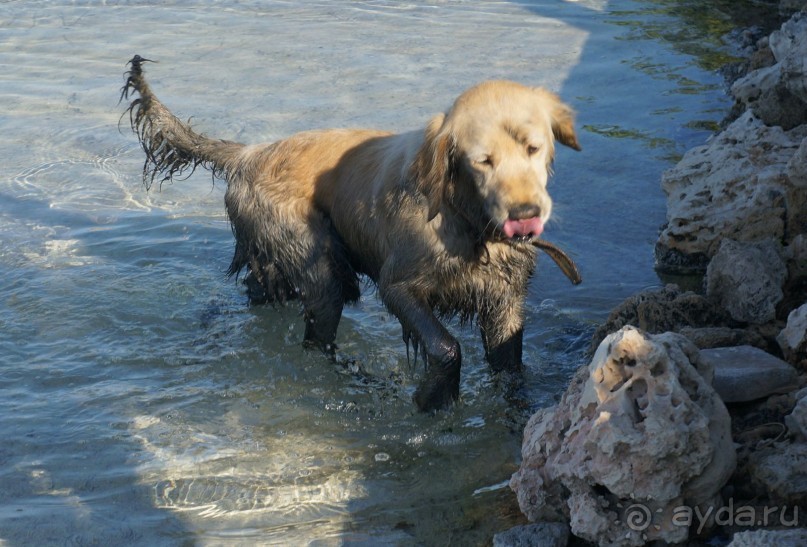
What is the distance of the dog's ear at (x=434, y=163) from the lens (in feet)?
17.5

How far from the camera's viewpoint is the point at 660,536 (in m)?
4.13

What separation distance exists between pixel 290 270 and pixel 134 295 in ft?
5.70

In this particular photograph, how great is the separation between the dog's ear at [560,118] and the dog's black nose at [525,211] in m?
0.81

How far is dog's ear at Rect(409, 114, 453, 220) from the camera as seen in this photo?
532 centimetres

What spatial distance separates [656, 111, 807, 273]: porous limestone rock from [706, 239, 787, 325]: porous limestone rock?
0.64m

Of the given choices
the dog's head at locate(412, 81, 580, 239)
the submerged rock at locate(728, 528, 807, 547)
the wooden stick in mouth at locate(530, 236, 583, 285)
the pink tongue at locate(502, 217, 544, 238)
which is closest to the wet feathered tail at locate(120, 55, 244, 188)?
the dog's head at locate(412, 81, 580, 239)

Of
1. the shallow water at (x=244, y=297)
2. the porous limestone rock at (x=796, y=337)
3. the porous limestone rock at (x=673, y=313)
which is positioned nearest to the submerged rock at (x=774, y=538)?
the shallow water at (x=244, y=297)

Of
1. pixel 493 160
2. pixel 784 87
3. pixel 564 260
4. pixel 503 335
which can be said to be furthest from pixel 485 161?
pixel 784 87

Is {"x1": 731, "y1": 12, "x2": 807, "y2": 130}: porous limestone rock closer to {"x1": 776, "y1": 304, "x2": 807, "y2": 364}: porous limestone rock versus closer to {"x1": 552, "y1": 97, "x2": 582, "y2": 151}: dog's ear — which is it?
{"x1": 552, "y1": 97, "x2": 582, "y2": 151}: dog's ear

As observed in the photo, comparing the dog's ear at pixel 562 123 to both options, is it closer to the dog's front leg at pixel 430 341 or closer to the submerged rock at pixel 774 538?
the dog's front leg at pixel 430 341

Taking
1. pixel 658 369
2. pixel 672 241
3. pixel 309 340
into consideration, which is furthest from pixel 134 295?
pixel 658 369

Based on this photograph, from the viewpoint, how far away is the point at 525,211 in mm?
4945

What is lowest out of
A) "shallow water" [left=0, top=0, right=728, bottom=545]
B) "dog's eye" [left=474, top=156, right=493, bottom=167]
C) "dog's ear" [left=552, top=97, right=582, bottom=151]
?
"shallow water" [left=0, top=0, right=728, bottom=545]

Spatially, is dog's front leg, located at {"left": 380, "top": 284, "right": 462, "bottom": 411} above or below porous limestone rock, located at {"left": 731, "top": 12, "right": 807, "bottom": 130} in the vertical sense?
below
